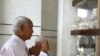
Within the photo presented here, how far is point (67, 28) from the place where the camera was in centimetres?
169

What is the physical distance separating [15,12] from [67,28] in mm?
444

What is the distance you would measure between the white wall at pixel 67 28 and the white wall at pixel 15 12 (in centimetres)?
24

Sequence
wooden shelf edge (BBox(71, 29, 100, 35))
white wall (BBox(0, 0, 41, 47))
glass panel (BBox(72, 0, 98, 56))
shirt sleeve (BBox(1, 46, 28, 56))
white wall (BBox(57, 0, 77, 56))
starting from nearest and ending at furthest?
shirt sleeve (BBox(1, 46, 28, 56)) < wooden shelf edge (BBox(71, 29, 100, 35)) < glass panel (BBox(72, 0, 98, 56)) < white wall (BBox(57, 0, 77, 56)) < white wall (BBox(0, 0, 41, 47))

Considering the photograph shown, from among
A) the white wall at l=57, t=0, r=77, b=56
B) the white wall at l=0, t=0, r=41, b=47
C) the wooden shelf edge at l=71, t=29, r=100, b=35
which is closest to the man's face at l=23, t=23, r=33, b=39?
the wooden shelf edge at l=71, t=29, r=100, b=35

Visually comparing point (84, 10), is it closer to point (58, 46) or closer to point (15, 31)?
point (58, 46)

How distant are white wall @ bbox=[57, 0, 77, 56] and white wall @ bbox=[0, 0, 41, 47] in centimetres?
24

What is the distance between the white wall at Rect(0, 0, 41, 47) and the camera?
5.92ft

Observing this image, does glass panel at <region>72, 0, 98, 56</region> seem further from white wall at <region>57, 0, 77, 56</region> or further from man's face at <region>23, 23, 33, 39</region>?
man's face at <region>23, 23, 33, 39</region>

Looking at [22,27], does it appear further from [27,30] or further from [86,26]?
[86,26]

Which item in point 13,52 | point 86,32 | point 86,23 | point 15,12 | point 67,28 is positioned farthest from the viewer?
point 15,12

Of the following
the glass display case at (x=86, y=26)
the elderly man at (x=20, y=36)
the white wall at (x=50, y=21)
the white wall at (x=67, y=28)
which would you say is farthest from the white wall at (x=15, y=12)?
the elderly man at (x=20, y=36)

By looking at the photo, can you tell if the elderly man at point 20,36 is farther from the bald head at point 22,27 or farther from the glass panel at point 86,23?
the glass panel at point 86,23

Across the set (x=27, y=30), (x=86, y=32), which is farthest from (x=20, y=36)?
(x=86, y=32)

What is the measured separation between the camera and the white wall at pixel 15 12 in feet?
5.92
